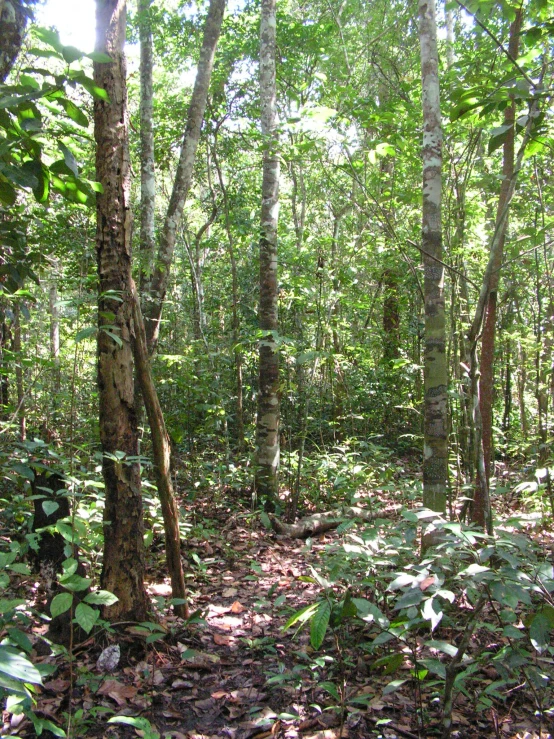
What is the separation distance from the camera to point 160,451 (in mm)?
3293

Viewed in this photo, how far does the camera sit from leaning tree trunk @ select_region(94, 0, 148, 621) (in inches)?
119

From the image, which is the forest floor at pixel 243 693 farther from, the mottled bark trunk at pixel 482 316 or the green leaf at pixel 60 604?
the mottled bark trunk at pixel 482 316

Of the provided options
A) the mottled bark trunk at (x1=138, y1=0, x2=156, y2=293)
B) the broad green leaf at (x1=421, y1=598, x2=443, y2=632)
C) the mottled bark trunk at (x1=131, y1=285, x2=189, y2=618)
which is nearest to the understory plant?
the broad green leaf at (x1=421, y1=598, x2=443, y2=632)

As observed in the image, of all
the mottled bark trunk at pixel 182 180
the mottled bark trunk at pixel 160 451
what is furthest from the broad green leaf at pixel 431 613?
the mottled bark trunk at pixel 182 180

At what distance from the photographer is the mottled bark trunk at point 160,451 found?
3182 millimetres

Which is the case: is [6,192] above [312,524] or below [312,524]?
above

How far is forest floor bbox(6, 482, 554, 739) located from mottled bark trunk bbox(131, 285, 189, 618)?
27 cm

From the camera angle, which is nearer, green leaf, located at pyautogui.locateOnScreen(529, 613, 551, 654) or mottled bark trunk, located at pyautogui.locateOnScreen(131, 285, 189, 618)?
green leaf, located at pyautogui.locateOnScreen(529, 613, 551, 654)

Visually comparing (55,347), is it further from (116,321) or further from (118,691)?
(118,691)

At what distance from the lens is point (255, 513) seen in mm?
5879

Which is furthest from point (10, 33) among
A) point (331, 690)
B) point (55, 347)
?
point (55, 347)

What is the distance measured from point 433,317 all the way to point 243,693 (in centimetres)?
292

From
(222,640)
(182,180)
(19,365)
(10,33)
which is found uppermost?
(10,33)

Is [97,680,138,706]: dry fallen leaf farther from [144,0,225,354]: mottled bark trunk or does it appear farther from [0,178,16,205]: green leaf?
[144,0,225,354]: mottled bark trunk
